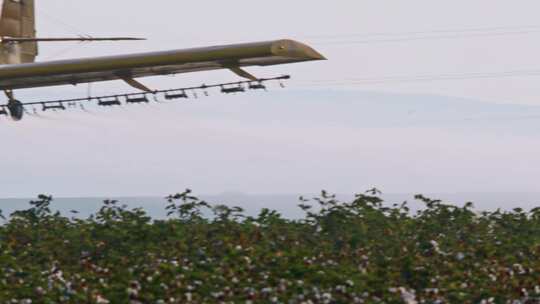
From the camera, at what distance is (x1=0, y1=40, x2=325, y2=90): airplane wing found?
18.3 meters

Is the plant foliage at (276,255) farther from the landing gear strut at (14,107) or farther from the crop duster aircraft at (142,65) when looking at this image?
the landing gear strut at (14,107)

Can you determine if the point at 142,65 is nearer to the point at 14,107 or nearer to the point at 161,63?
the point at 161,63

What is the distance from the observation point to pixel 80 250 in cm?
1530

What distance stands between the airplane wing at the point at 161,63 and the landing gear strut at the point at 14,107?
2195mm

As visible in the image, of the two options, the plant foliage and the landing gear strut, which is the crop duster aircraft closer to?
the landing gear strut

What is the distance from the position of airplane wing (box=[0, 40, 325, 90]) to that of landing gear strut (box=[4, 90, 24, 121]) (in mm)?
2195

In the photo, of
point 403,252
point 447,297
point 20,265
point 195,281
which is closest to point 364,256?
point 403,252

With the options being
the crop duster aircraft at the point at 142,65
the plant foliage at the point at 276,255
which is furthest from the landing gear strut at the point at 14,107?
the plant foliage at the point at 276,255

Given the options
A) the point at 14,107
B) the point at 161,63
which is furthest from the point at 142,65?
the point at 14,107

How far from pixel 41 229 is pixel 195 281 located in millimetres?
4601

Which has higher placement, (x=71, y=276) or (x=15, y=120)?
(x=15, y=120)

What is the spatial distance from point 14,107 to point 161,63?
28.4 ft

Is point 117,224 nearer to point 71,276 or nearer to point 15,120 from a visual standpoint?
point 71,276

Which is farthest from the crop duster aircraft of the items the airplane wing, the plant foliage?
the plant foliage
